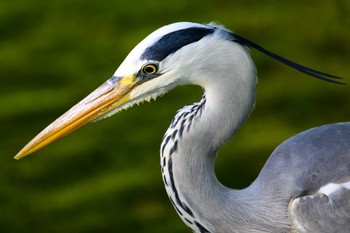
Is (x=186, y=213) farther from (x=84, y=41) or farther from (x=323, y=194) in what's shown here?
(x=84, y=41)

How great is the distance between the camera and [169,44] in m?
2.29

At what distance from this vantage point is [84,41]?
4797 millimetres

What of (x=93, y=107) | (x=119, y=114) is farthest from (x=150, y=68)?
(x=119, y=114)

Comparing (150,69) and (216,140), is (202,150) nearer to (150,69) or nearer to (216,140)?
(216,140)

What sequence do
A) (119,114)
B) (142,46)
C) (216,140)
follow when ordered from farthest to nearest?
(119,114) < (216,140) < (142,46)

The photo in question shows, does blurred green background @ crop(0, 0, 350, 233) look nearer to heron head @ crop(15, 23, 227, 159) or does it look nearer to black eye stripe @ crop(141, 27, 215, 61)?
heron head @ crop(15, 23, 227, 159)

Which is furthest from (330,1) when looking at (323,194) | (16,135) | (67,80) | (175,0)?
(323,194)

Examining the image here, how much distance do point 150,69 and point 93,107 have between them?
0.69ft

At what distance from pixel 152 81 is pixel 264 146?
6.23 feet

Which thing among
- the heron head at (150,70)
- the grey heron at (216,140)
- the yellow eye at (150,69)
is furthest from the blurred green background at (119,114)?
the yellow eye at (150,69)

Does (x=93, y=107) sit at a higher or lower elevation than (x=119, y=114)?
lower

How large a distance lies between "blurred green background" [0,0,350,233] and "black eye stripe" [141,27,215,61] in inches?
66.1

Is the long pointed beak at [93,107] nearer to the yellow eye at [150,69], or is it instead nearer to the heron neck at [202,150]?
the yellow eye at [150,69]

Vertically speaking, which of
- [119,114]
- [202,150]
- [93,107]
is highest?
[119,114]
